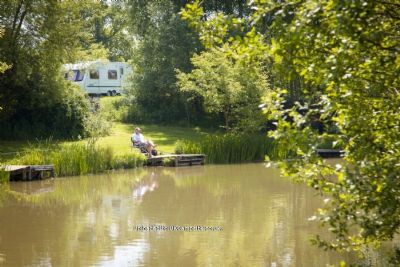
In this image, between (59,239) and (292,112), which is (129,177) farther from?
(292,112)

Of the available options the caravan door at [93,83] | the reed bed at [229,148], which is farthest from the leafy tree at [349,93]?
the caravan door at [93,83]

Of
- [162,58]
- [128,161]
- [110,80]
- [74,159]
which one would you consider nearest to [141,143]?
[128,161]

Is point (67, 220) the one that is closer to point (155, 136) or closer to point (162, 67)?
point (155, 136)

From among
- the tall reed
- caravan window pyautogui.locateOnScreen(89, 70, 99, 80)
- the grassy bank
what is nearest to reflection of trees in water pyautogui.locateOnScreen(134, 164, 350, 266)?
the grassy bank

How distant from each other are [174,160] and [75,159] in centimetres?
375

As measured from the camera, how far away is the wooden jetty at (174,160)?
63.7ft

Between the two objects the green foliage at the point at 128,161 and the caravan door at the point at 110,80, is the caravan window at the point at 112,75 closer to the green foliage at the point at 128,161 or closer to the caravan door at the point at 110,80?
the caravan door at the point at 110,80

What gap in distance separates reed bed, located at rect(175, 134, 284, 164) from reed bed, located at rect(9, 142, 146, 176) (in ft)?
10.4

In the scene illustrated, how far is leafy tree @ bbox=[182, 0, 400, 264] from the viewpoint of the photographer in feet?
12.1

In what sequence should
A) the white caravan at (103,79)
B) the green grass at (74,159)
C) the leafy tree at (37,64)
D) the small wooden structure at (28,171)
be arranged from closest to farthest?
1. the small wooden structure at (28,171)
2. the green grass at (74,159)
3. the leafy tree at (37,64)
4. the white caravan at (103,79)

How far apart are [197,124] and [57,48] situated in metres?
10.6

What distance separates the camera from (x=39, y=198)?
45.0ft

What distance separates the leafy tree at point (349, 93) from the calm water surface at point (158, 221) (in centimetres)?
385

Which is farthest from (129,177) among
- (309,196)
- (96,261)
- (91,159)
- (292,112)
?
(292,112)
